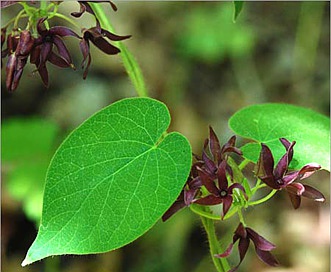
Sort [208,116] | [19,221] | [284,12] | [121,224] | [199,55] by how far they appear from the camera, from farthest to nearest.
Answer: [284,12] → [199,55] → [208,116] → [19,221] → [121,224]

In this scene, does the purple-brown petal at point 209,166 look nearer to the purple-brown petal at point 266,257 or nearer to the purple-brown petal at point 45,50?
the purple-brown petal at point 266,257

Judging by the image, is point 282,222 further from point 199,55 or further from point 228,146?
point 228,146

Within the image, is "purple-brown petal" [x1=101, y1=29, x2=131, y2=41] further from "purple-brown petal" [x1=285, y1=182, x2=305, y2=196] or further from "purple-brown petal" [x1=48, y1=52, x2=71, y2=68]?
"purple-brown petal" [x1=285, y1=182, x2=305, y2=196]

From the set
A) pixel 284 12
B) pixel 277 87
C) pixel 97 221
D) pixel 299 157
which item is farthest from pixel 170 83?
pixel 97 221

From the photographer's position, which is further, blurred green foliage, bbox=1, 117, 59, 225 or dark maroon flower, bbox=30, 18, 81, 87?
blurred green foliage, bbox=1, 117, 59, 225

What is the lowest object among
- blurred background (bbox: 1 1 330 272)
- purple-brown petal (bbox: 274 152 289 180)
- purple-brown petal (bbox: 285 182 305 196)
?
blurred background (bbox: 1 1 330 272)

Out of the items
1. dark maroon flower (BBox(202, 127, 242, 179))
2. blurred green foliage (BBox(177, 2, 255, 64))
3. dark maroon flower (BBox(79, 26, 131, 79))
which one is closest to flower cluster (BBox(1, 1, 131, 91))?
dark maroon flower (BBox(79, 26, 131, 79))

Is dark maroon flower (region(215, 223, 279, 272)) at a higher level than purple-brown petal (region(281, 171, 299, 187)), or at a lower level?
lower
